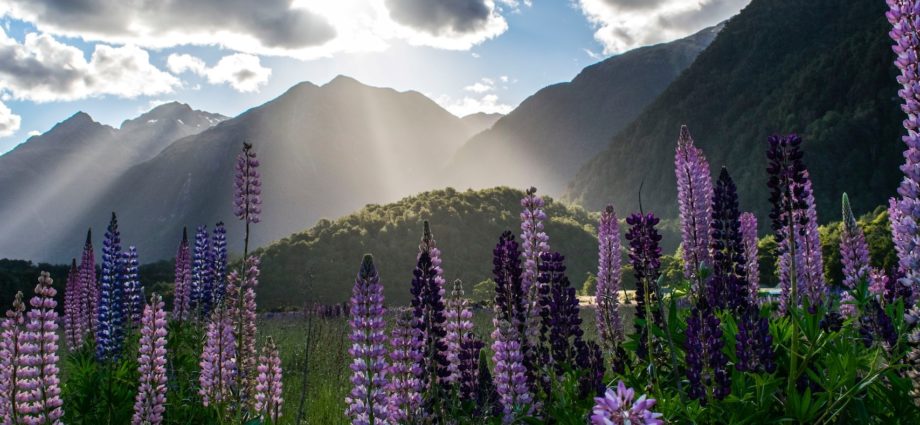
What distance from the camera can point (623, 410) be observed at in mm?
1639

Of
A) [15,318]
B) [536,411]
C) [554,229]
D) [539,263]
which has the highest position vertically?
[554,229]

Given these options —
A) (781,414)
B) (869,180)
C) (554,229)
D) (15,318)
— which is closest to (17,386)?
(15,318)

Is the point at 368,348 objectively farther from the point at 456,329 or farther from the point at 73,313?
the point at 73,313

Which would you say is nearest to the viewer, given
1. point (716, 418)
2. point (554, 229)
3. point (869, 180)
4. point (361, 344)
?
point (716, 418)

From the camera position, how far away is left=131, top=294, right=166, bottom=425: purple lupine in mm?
5133

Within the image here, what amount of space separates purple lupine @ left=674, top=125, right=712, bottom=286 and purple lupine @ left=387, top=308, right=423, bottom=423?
2.82 metres

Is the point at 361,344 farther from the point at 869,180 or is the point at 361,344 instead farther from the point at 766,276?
the point at 869,180

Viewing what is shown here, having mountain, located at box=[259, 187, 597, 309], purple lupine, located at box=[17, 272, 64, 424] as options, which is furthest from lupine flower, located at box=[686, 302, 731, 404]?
mountain, located at box=[259, 187, 597, 309]

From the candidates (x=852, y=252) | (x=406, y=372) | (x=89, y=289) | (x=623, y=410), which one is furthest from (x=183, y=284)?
(x=623, y=410)

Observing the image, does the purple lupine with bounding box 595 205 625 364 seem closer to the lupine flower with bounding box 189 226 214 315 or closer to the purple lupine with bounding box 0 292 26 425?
the purple lupine with bounding box 0 292 26 425

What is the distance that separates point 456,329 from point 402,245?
36472 mm

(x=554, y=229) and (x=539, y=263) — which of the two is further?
(x=554, y=229)

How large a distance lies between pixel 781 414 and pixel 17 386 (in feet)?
16.9

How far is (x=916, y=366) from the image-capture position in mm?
3076
